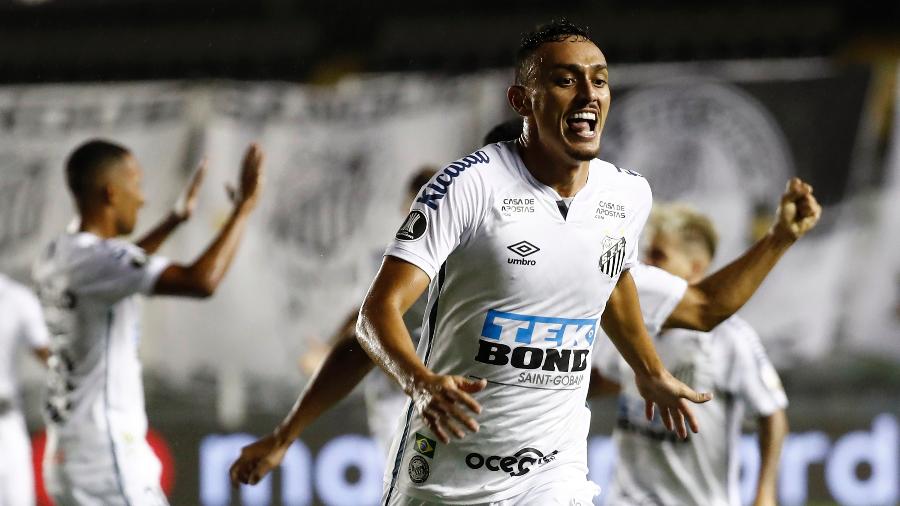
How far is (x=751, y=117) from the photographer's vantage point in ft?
31.2

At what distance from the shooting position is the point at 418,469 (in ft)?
12.2

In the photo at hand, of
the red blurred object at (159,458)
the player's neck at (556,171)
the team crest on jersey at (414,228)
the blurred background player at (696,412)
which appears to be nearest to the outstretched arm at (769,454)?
the blurred background player at (696,412)

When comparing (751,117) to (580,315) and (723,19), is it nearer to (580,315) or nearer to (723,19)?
(723,19)

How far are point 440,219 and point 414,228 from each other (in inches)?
2.8

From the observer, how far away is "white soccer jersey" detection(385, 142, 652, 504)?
359 cm

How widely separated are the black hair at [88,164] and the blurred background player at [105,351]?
0.06 feet

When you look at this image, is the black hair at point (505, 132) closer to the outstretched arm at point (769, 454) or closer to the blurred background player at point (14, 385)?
the outstretched arm at point (769, 454)

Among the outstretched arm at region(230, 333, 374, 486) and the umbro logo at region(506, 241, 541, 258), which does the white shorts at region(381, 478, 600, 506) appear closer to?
the outstretched arm at region(230, 333, 374, 486)

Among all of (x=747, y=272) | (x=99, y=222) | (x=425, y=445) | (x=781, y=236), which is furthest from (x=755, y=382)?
(x=99, y=222)

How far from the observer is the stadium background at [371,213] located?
905cm

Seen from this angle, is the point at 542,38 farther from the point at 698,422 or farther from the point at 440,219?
the point at 698,422

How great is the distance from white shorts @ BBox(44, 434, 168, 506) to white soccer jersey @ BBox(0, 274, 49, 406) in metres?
1.77

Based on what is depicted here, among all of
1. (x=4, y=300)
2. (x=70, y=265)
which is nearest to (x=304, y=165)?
(x=4, y=300)

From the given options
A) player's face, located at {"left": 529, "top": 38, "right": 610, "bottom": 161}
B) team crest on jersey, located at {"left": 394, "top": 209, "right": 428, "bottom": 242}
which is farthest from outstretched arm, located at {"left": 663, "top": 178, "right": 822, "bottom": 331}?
team crest on jersey, located at {"left": 394, "top": 209, "right": 428, "bottom": 242}
